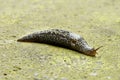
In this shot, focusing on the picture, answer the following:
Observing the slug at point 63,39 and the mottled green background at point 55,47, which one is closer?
the mottled green background at point 55,47

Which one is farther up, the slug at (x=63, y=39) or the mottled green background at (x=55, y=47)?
the slug at (x=63, y=39)

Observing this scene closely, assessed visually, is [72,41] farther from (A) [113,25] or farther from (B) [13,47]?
(A) [113,25]

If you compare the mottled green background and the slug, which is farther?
the slug

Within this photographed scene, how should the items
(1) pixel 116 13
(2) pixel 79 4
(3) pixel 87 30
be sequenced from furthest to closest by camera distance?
1. (2) pixel 79 4
2. (1) pixel 116 13
3. (3) pixel 87 30

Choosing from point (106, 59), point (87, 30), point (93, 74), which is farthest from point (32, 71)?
point (87, 30)

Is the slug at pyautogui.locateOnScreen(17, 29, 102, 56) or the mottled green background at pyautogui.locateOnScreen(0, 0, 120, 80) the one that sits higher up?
the slug at pyautogui.locateOnScreen(17, 29, 102, 56)
